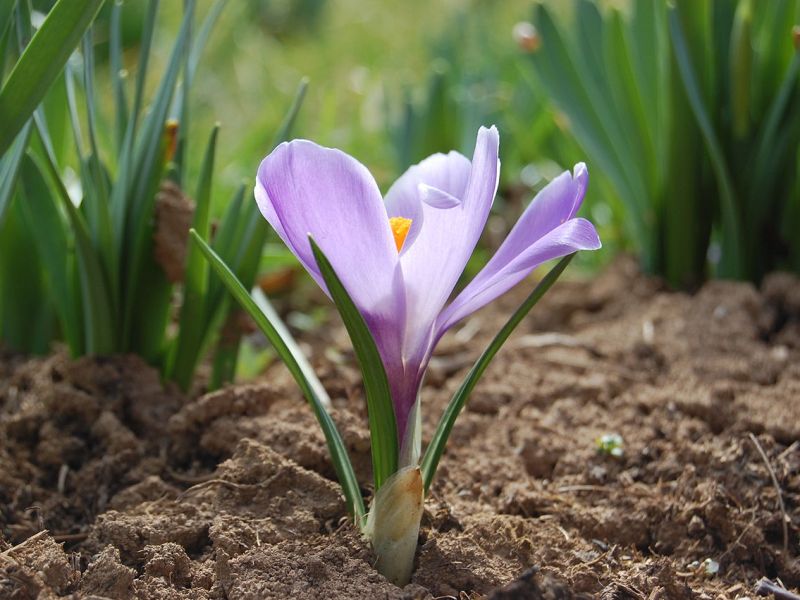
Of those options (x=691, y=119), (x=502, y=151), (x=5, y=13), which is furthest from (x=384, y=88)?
(x=5, y=13)

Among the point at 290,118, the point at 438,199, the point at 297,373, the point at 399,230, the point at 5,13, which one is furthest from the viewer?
the point at 290,118

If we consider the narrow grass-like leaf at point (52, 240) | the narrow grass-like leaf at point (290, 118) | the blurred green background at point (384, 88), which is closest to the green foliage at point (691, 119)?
the blurred green background at point (384, 88)

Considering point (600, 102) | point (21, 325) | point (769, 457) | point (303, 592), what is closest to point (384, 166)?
point (600, 102)

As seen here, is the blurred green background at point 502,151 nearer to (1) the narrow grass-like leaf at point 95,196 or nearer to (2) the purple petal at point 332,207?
(1) the narrow grass-like leaf at point 95,196

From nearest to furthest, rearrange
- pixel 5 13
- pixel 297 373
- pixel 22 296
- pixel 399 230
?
pixel 399 230 → pixel 297 373 → pixel 5 13 → pixel 22 296

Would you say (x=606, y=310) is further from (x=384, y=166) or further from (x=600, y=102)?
(x=384, y=166)

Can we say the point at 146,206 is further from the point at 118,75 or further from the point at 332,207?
the point at 332,207

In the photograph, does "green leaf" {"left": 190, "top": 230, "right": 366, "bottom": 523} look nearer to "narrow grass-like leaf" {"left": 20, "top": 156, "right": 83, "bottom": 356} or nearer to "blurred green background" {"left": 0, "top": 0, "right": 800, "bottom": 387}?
"blurred green background" {"left": 0, "top": 0, "right": 800, "bottom": 387}
